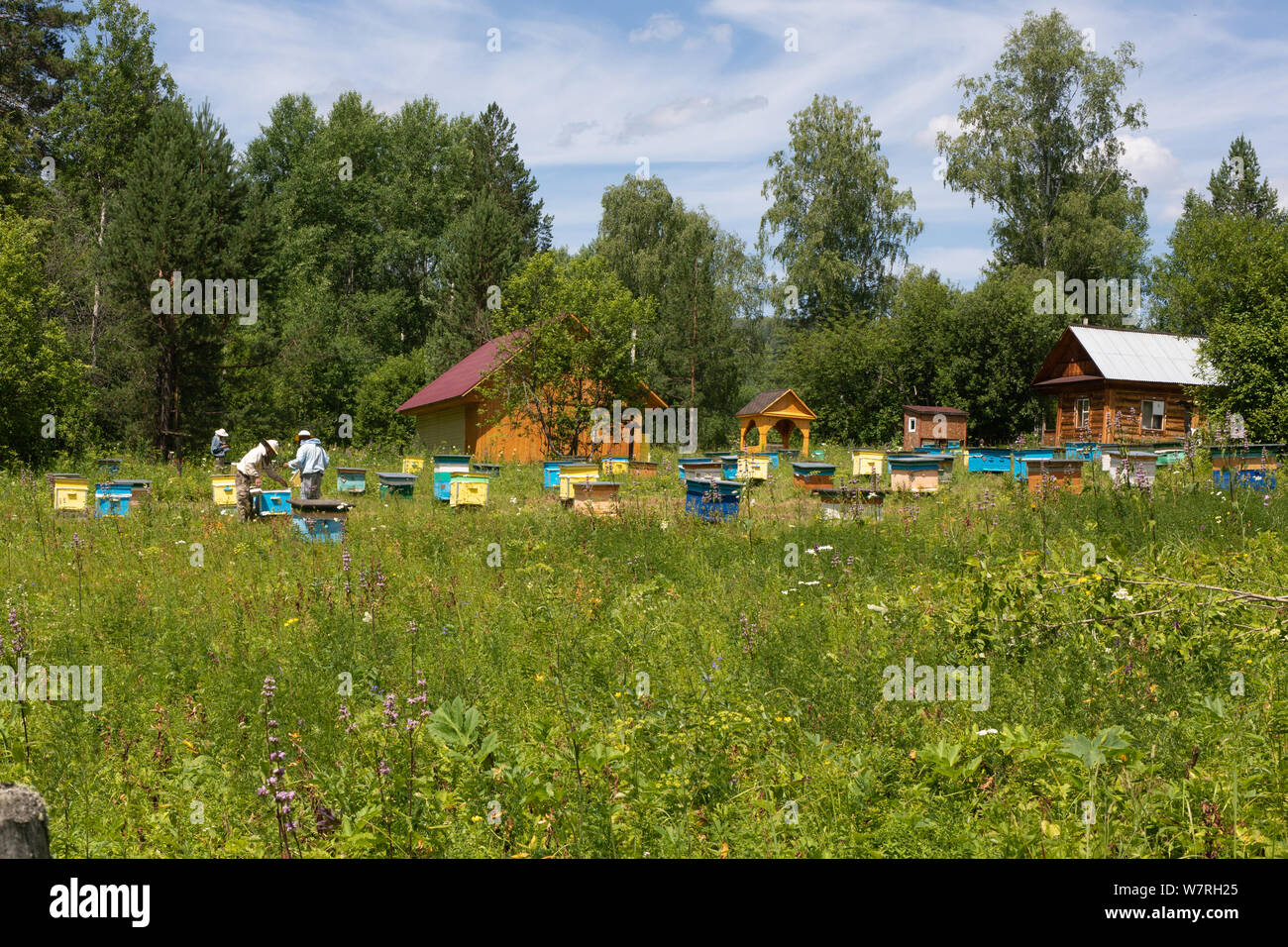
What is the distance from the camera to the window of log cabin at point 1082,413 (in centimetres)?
3797

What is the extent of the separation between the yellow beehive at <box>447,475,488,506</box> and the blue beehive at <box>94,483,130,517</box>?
18.7ft

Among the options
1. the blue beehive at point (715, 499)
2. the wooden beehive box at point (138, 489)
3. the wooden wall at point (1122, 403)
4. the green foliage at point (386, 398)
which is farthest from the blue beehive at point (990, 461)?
the green foliage at point (386, 398)

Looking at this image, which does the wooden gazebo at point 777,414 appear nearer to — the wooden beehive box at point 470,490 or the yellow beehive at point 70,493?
the wooden beehive box at point 470,490

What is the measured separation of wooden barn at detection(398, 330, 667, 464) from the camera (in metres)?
30.5

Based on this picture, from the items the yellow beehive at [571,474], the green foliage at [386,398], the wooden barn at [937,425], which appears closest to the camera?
the yellow beehive at [571,474]

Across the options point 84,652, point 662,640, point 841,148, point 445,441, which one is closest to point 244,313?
point 445,441

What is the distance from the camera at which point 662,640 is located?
677 centimetres

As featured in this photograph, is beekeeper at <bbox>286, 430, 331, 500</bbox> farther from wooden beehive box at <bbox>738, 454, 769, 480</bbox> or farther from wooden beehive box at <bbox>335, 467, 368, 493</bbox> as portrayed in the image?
wooden beehive box at <bbox>738, 454, 769, 480</bbox>

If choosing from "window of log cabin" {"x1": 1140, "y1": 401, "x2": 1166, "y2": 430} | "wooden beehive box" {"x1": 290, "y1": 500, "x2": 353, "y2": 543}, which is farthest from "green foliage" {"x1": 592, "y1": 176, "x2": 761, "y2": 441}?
"wooden beehive box" {"x1": 290, "y1": 500, "x2": 353, "y2": 543}

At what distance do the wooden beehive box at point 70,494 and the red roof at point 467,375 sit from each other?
15.8 meters

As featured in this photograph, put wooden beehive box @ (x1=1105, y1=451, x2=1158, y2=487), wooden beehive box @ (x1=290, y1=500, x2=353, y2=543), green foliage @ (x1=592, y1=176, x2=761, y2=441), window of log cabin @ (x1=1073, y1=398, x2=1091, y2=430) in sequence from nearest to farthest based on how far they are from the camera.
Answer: wooden beehive box @ (x1=1105, y1=451, x2=1158, y2=487)
wooden beehive box @ (x1=290, y1=500, x2=353, y2=543)
window of log cabin @ (x1=1073, y1=398, x2=1091, y2=430)
green foliage @ (x1=592, y1=176, x2=761, y2=441)

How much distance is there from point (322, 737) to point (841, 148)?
159ft

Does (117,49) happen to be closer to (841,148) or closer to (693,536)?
(841,148)

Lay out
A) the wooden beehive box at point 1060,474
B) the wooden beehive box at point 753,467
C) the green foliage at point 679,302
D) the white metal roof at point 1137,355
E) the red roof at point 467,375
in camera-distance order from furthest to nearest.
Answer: the green foliage at point 679,302 → the white metal roof at point 1137,355 → the red roof at point 467,375 → the wooden beehive box at point 753,467 → the wooden beehive box at point 1060,474
